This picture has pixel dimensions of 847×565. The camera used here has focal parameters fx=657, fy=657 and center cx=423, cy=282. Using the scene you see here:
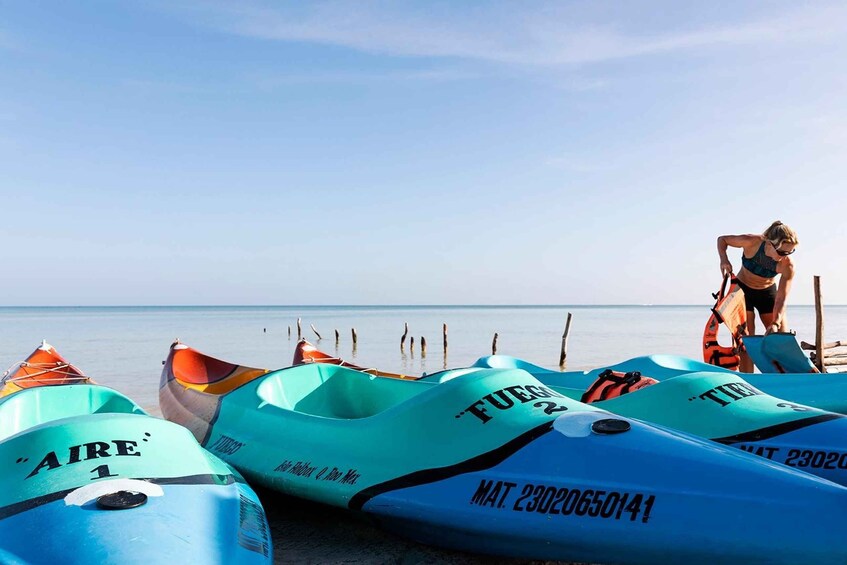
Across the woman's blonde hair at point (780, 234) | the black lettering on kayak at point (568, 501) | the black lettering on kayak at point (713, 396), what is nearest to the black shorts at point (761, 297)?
the woman's blonde hair at point (780, 234)

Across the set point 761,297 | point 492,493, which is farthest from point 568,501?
point 761,297

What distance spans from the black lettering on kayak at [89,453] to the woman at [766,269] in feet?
21.8

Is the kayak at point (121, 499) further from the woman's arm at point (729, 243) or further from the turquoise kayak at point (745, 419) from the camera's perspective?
the woman's arm at point (729, 243)

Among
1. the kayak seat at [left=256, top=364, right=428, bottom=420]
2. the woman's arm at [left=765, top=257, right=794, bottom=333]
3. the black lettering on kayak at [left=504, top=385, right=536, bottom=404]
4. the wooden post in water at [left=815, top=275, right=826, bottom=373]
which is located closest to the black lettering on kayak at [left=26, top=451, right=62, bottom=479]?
the black lettering on kayak at [left=504, top=385, right=536, bottom=404]

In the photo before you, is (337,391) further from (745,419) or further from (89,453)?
(745,419)

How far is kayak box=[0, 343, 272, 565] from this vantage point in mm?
2010

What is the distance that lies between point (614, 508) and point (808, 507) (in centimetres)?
64

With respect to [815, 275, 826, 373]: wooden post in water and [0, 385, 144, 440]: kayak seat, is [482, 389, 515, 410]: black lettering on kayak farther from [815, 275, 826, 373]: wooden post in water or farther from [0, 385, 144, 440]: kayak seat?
[815, 275, 826, 373]: wooden post in water

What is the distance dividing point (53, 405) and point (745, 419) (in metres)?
4.55

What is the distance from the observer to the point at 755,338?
6652mm

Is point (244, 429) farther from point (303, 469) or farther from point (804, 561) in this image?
point (804, 561)

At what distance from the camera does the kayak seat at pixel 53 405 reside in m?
4.34

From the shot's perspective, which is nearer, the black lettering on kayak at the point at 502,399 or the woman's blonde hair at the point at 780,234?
the black lettering on kayak at the point at 502,399

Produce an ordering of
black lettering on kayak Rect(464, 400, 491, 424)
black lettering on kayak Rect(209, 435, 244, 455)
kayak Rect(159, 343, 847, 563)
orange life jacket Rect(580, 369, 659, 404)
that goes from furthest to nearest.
Result: orange life jacket Rect(580, 369, 659, 404) < black lettering on kayak Rect(209, 435, 244, 455) < black lettering on kayak Rect(464, 400, 491, 424) < kayak Rect(159, 343, 847, 563)
